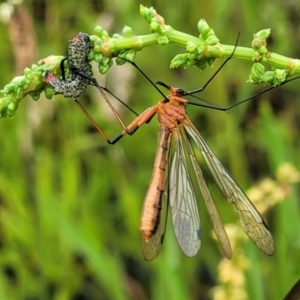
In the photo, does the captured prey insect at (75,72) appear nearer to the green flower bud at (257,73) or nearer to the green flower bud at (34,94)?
the green flower bud at (34,94)

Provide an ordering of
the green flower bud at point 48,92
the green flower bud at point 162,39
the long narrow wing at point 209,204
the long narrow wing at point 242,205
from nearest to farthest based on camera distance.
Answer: the green flower bud at point 162,39, the green flower bud at point 48,92, the long narrow wing at point 242,205, the long narrow wing at point 209,204

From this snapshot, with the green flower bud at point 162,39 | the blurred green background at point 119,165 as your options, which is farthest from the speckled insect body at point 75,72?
the blurred green background at point 119,165

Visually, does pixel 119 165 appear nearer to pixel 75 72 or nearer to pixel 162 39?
pixel 75 72

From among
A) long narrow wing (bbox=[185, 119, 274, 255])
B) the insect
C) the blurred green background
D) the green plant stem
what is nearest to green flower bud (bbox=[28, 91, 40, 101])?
the green plant stem

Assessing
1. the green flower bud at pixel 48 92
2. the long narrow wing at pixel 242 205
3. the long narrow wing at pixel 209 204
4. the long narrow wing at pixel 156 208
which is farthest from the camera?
the long narrow wing at pixel 156 208

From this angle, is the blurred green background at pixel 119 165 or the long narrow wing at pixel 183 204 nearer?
the long narrow wing at pixel 183 204

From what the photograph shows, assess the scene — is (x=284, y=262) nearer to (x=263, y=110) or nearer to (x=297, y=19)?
(x=263, y=110)

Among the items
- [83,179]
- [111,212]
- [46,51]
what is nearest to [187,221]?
[111,212]
